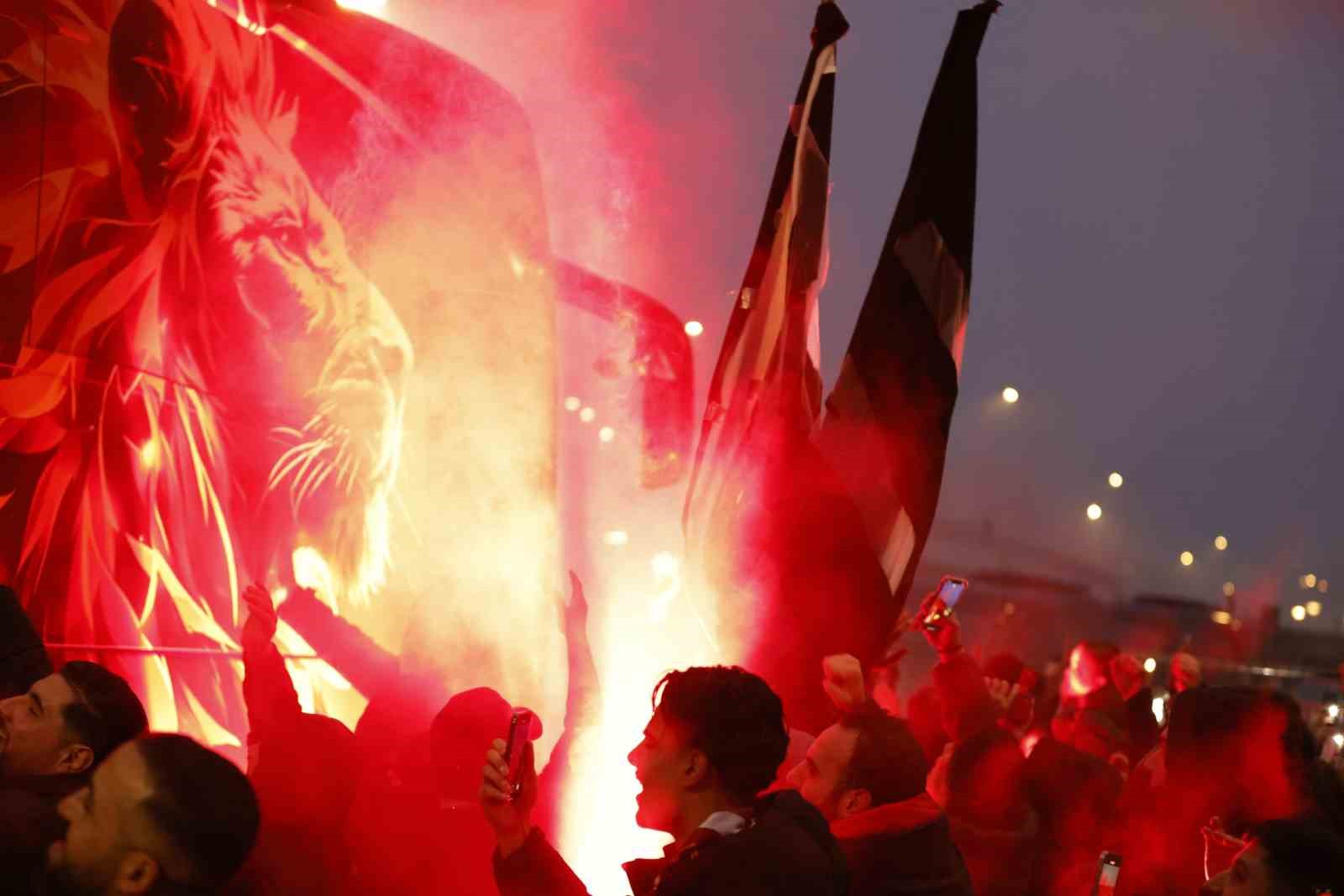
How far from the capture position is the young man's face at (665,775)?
2.98 m

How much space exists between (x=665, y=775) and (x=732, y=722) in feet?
0.61

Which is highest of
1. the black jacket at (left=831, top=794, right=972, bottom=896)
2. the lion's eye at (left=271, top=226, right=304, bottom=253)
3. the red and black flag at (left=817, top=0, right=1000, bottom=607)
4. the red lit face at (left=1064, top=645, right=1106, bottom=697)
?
the red and black flag at (left=817, top=0, right=1000, bottom=607)

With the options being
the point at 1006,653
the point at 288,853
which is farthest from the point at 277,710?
the point at 1006,653

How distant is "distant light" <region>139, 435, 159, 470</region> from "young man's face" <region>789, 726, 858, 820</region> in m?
2.55

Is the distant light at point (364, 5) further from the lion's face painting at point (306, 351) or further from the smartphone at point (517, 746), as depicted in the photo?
the smartphone at point (517, 746)

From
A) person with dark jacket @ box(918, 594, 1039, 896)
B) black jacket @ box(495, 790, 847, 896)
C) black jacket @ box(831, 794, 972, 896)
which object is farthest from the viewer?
person with dark jacket @ box(918, 594, 1039, 896)

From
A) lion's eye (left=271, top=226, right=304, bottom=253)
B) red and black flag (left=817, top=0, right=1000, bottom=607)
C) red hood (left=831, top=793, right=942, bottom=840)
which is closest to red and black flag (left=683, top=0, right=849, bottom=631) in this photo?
red and black flag (left=817, top=0, right=1000, bottom=607)

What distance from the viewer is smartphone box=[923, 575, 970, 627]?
20.1 ft

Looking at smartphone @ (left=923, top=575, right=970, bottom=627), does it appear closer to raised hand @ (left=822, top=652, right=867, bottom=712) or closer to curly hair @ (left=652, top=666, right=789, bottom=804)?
raised hand @ (left=822, top=652, right=867, bottom=712)

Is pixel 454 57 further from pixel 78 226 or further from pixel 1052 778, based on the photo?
pixel 1052 778

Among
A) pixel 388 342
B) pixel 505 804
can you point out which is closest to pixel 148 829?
pixel 505 804

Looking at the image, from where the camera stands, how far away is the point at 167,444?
193 inches

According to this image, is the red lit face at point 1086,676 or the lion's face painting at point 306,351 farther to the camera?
the red lit face at point 1086,676

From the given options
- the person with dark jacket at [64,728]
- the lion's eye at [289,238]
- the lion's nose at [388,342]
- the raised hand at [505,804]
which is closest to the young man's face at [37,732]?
the person with dark jacket at [64,728]
